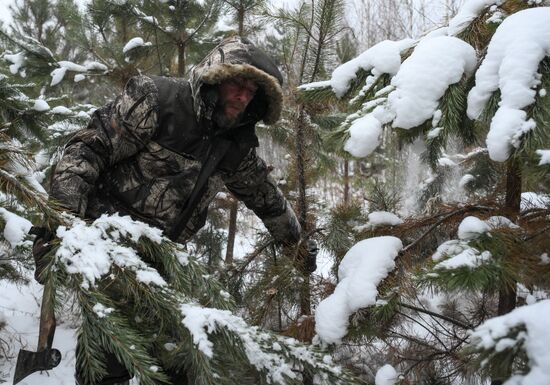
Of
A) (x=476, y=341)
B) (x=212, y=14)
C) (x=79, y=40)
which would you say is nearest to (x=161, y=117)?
(x=476, y=341)

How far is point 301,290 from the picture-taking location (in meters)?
2.26

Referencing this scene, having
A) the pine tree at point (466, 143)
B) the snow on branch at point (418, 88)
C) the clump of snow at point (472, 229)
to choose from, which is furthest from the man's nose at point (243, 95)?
the clump of snow at point (472, 229)

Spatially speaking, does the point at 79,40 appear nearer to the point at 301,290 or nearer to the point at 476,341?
the point at 301,290

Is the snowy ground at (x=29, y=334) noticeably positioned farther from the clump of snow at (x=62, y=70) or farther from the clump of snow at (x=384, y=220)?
the clump of snow at (x=62, y=70)

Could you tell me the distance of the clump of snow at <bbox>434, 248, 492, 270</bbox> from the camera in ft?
3.79

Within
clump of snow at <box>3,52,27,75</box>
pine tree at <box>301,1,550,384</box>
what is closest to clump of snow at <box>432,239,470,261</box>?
pine tree at <box>301,1,550,384</box>

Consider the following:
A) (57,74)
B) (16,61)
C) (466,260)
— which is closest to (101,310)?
(466,260)

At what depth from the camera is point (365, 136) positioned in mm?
1280

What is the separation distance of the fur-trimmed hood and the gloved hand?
867 millimetres

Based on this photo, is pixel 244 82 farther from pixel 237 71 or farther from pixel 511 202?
pixel 511 202

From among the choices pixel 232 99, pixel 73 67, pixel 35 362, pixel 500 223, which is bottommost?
pixel 35 362

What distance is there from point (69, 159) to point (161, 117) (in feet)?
1.66

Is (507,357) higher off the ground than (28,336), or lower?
higher

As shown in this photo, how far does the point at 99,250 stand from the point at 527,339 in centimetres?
95
